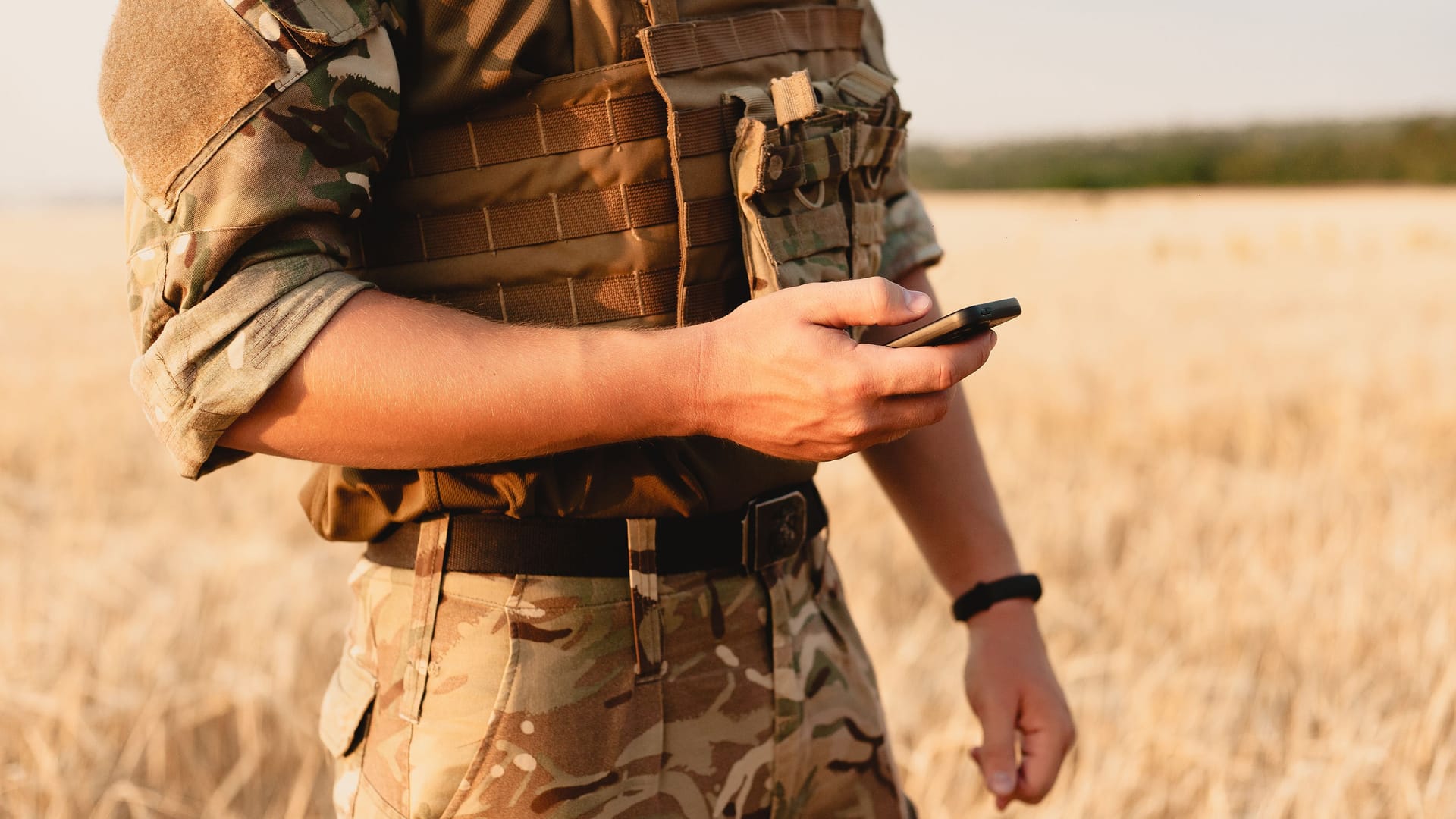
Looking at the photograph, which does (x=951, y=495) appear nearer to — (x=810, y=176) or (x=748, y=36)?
(x=810, y=176)

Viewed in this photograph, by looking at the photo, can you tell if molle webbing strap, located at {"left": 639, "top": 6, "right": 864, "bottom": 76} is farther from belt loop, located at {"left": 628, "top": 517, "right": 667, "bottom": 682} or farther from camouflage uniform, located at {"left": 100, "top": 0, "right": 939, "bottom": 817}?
belt loop, located at {"left": 628, "top": 517, "right": 667, "bottom": 682}

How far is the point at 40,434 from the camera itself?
245 inches

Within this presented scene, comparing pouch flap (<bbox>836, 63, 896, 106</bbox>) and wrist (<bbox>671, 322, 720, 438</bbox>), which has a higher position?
pouch flap (<bbox>836, 63, 896, 106</bbox>)

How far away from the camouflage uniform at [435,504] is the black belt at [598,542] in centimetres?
2

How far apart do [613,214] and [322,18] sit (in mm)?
336

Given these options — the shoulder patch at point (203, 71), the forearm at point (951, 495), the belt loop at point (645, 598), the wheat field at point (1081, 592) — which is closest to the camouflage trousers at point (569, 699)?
the belt loop at point (645, 598)

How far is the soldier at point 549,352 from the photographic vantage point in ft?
3.21

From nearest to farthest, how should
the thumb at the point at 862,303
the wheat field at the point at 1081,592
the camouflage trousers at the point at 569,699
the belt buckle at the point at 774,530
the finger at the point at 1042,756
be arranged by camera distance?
the thumb at the point at 862,303, the camouflage trousers at the point at 569,699, the belt buckle at the point at 774,530, the finger at the point at 1042,756, the wheat field at the point at 1081,592

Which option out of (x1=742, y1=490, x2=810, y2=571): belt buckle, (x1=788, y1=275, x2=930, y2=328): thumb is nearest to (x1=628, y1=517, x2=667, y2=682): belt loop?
(x1=742, y1=490, x2=810, y2=571): belt buckle

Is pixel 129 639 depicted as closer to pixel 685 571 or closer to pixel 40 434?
pixel 685 571

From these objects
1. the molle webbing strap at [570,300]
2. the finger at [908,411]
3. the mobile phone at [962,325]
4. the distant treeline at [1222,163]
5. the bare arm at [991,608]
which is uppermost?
the mobile phone at [962,325]

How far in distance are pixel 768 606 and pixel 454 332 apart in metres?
0.53

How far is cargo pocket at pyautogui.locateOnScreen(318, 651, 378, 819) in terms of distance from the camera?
1226 millimetres

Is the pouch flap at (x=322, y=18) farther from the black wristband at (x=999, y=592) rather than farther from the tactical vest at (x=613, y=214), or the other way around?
the black wristband at (x=999, y=592)
